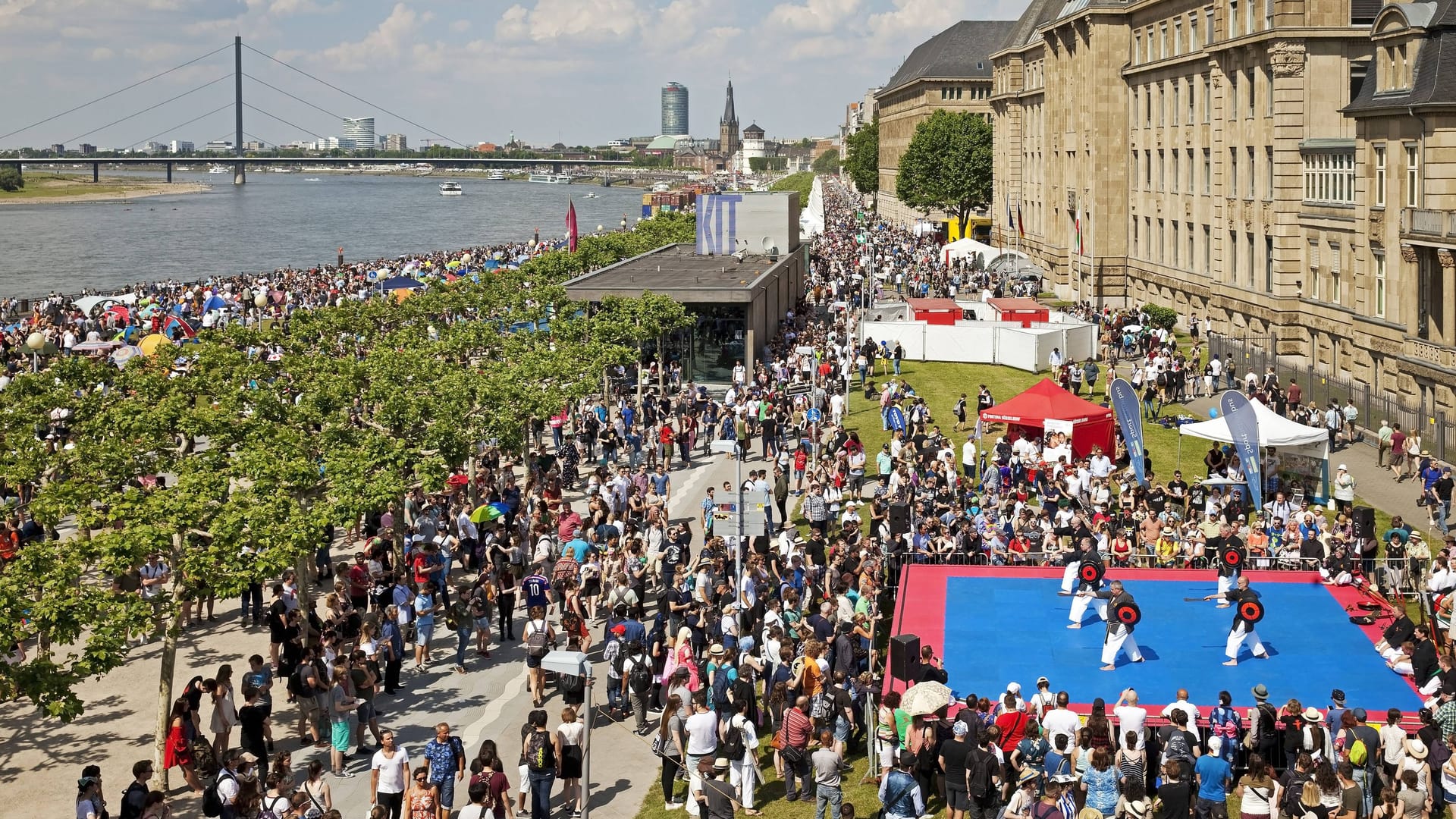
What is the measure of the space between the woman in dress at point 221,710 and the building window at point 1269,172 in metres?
42.3

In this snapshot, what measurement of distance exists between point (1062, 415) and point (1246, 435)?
6574 millimetres

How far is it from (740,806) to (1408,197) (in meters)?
31.4

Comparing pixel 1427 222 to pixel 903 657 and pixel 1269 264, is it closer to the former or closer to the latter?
pixel 1269 264

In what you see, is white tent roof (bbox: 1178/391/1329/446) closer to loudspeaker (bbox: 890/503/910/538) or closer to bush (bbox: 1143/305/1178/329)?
loudspeaker (bbox: 890/503/910/538)

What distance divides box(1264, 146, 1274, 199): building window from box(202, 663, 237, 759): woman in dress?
42280mm

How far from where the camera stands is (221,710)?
710 inches

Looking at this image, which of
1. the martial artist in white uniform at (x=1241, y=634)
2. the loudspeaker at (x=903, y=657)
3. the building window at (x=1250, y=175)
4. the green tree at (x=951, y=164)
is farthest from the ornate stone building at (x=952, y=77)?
the loudspeaker at (x=903, y=657)

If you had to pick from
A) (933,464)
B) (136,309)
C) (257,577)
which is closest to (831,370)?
(933,464)

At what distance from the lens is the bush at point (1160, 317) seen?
2232 inches

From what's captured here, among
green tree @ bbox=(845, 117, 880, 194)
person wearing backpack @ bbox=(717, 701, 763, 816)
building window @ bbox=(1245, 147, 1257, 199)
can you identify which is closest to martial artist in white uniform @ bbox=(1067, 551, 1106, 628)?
person wearing backpack @ bbox=(717, 701, 763, 816)

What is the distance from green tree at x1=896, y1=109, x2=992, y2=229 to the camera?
369 feet

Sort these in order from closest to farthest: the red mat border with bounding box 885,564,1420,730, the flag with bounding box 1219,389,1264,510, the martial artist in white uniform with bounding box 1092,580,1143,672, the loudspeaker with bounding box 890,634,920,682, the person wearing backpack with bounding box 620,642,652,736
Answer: the loudspeaker with bounding box 890,634,920,682 → the person wearing backpack with bounding box 620,642,652,736 → the martial artist in white uniform with bounding box 1092,580,1143,672 → the red mat border with bounding box 885,564,1420,730 → the flag with bounding box 1219,389,1264,510

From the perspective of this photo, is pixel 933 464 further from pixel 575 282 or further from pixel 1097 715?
pixel 575 282

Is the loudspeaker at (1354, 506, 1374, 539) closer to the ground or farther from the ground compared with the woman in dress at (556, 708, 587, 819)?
farther from the ground
